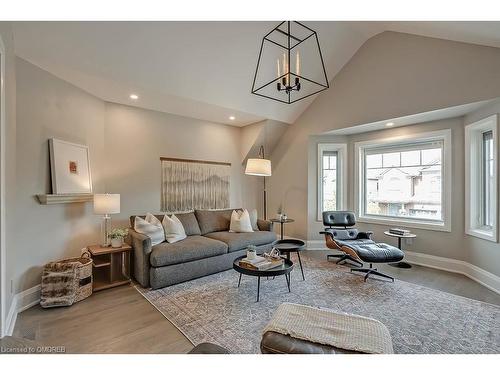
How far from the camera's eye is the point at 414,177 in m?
4.46

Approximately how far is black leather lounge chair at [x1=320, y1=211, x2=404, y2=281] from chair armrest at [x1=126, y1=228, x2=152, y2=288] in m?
2.69

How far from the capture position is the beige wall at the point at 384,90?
3175 mm

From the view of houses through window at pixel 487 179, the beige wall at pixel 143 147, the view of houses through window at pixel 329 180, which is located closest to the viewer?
the view of houses through window at pixel 487 179

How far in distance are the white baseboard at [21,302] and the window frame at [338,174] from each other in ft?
15.2

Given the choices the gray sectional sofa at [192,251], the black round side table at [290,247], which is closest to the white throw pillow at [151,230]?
the gray sectional sofa at [192,251]

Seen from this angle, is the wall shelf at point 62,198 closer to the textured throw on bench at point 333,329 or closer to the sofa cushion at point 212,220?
the sofa cushion at point 212,220

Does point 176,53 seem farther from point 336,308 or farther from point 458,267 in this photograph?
point 458,267

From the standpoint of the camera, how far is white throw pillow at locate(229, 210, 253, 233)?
4.43 meters

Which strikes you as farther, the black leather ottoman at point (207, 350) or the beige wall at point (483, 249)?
the beige wall at point (483, 249)

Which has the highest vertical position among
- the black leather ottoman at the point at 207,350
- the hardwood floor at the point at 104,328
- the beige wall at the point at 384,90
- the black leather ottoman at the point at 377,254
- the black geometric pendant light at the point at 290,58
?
the black geometric pendant light at the point at 290,58

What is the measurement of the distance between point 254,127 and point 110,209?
128 inches

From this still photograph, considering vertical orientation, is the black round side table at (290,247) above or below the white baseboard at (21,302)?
above

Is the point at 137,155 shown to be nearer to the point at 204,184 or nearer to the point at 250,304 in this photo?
the point at 204,184
